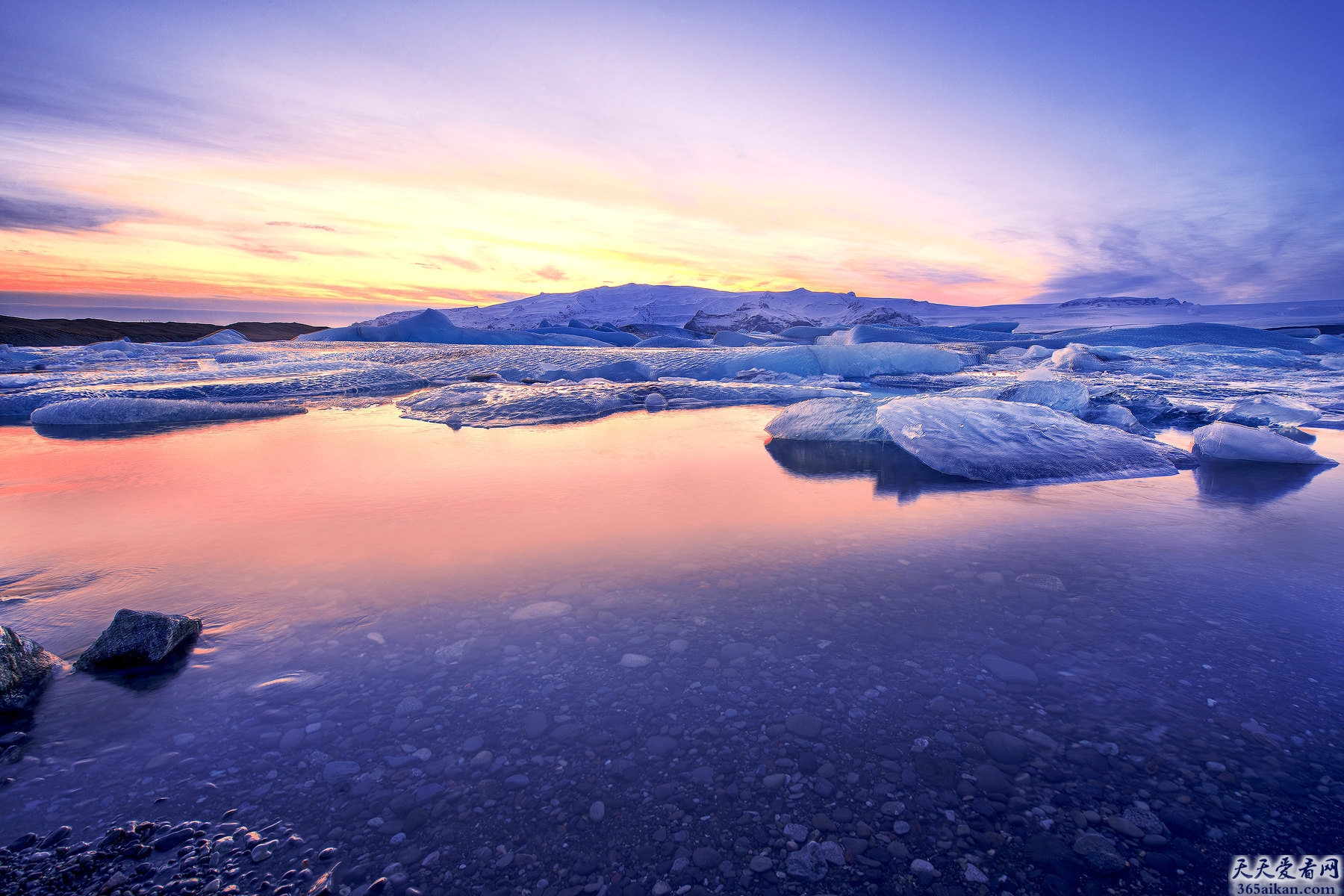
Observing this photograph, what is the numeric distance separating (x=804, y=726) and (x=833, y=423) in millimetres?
3753

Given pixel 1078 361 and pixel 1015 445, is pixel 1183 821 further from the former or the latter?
pixel 1078 361

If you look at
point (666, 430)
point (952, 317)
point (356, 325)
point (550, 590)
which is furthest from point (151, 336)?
point (952, 317)

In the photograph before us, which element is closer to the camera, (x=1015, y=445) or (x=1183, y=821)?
(x=1183, y=821)

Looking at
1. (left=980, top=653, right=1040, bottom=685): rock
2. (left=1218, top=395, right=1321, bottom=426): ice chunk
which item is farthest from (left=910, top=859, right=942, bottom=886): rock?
(left=1218, top=395, right=1321, bottom=426): ice chunk

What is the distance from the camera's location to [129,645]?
5.02ft

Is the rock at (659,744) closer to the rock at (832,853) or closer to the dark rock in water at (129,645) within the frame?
the rock at (832,853)

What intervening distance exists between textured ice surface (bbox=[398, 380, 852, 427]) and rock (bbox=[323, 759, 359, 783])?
4550mm

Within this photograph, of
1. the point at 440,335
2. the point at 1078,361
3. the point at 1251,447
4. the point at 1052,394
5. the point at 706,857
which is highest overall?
the point at 440,335

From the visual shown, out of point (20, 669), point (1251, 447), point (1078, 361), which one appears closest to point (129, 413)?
point (20, 669)

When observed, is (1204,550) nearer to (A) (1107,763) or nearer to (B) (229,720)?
(A) (1107,763)

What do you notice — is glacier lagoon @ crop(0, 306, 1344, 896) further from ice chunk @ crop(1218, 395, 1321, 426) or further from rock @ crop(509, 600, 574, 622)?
ice chunk @ crop(1218, 395, 1321, 426)

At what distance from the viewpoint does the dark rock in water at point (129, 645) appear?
Result: 5.01ft

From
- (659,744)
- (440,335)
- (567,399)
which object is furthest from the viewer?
(440,335)

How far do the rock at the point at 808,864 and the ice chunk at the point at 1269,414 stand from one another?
6.45m
